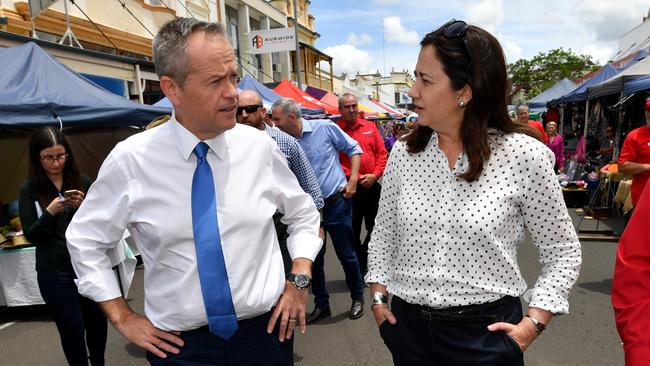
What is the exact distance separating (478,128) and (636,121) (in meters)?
11.1

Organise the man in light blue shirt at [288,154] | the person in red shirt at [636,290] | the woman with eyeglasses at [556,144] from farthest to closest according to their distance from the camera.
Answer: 1. the woman with eyeglasses at [556,144]
2. the man in light blue shirt at [288,154]
3. the person in red shirt at [636,290]

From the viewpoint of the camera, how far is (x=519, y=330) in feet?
5.24

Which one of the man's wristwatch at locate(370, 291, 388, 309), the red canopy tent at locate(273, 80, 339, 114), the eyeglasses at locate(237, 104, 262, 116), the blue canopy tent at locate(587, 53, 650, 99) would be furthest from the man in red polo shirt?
the red canopy tent at locate(273, 80, 339, 114)

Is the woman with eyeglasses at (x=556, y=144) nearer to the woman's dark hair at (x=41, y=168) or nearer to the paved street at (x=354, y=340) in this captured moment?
the paved street at (x=354, y=340)

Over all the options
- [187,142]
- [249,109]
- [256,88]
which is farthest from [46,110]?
[256,88]

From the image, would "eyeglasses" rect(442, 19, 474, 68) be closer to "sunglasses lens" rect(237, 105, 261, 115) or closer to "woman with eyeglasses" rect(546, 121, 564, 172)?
"sunglasses lens" rect(237, 105, 261, 115)

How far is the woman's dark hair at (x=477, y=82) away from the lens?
5.33 ft

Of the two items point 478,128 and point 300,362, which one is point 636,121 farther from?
point 478,128

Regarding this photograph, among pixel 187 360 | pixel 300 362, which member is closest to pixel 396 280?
pixel 187 360

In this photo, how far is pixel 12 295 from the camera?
5090mm

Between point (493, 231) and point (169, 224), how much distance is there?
109cm

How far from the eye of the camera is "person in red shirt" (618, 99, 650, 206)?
4344 millimetres

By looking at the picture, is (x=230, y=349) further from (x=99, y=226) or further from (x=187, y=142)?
(x=187, y=142)

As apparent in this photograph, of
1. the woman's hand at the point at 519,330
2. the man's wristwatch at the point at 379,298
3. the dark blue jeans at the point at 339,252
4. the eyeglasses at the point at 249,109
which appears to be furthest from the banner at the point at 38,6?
the woman's hand at the point at 519,330
